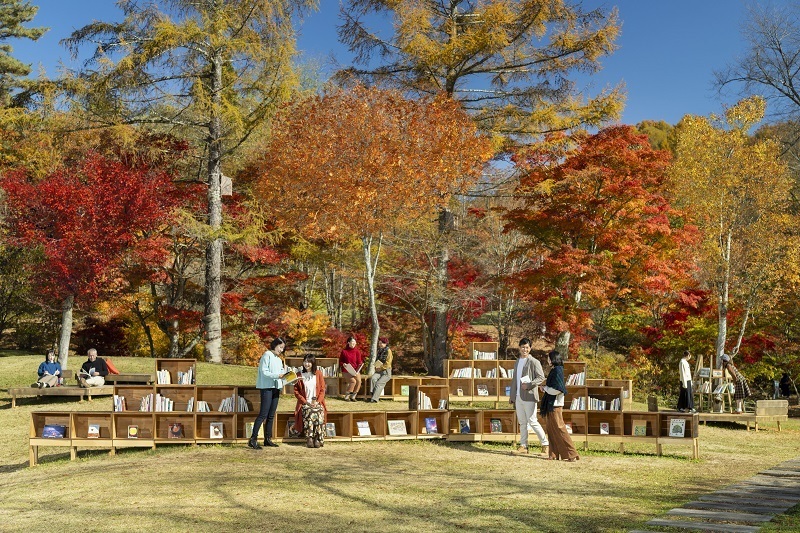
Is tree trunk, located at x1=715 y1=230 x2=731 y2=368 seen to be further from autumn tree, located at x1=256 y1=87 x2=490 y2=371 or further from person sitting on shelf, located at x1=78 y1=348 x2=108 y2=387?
person sitting on shelf, located at x1=78 y1=348 x2=108 y2=387

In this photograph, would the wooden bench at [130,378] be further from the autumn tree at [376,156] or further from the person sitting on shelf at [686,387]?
the person sitting on shelf at [686,387]

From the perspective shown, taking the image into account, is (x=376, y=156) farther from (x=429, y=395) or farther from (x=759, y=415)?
(x=759, y=415)

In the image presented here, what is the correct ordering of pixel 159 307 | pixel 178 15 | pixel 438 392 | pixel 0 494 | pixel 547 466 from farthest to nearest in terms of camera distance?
pixel 159 307 → pixel 178 15 → pixel 438 392 → pixel 547 466 → pixel 0 494

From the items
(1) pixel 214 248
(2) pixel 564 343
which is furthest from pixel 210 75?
(2) pixel 564 343

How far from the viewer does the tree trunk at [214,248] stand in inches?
930

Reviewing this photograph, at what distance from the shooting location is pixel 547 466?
11086 millimetres

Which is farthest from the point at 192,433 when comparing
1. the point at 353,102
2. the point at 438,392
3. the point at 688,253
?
the point at 688,253

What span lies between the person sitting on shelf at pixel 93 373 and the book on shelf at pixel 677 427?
11.2 m

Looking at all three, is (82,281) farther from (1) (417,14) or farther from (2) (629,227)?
(2) (629,227)

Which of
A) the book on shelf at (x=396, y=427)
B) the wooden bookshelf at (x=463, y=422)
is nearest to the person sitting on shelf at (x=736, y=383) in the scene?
the wooden bookshelf at (x=463, y=422)

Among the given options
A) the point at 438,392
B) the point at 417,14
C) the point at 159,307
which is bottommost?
the point at 438,392

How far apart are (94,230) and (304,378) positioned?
1058 cm

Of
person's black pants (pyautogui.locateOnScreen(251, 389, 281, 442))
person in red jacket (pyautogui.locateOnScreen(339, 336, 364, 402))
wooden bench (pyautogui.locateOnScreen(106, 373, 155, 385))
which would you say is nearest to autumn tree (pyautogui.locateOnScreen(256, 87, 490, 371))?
person in red jacket (pyautogui.locateOnScreen(339, 336, 364, 402))

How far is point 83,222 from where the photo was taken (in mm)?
20641
